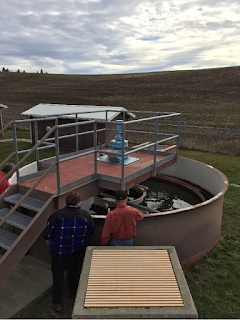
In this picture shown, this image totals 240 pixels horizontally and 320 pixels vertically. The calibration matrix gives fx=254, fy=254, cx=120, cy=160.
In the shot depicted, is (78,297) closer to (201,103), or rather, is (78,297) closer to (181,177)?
(181,177)

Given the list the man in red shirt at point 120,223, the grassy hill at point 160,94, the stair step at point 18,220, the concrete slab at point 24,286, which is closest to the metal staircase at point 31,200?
the stair step at point 18,220

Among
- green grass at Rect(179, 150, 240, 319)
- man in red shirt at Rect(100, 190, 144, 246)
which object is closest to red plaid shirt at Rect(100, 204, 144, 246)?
man in red shirt at Rect(100, 190, 144, 246)

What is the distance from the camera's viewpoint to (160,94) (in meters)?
47.2

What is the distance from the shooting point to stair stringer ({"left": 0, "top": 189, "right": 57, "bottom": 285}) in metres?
3.53

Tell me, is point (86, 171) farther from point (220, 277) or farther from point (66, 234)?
point (220, 277)

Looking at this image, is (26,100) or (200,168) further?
(26,100)

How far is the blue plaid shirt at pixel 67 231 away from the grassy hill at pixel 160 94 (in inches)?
987

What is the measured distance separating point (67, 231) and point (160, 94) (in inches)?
1826

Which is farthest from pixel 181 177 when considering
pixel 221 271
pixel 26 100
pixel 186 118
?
pixel 26 100

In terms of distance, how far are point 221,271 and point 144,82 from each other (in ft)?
189

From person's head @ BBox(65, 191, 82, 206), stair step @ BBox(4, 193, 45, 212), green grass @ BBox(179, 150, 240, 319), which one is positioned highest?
person's head @ BBox(65, 191, 82, 206)

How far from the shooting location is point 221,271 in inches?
186

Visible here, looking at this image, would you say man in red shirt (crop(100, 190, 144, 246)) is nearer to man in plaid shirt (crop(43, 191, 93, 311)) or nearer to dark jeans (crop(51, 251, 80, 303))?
man in plaid shirt (crop(43, 191, 93, 311))

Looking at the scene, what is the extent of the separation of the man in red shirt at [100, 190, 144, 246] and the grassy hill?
24.6 m
